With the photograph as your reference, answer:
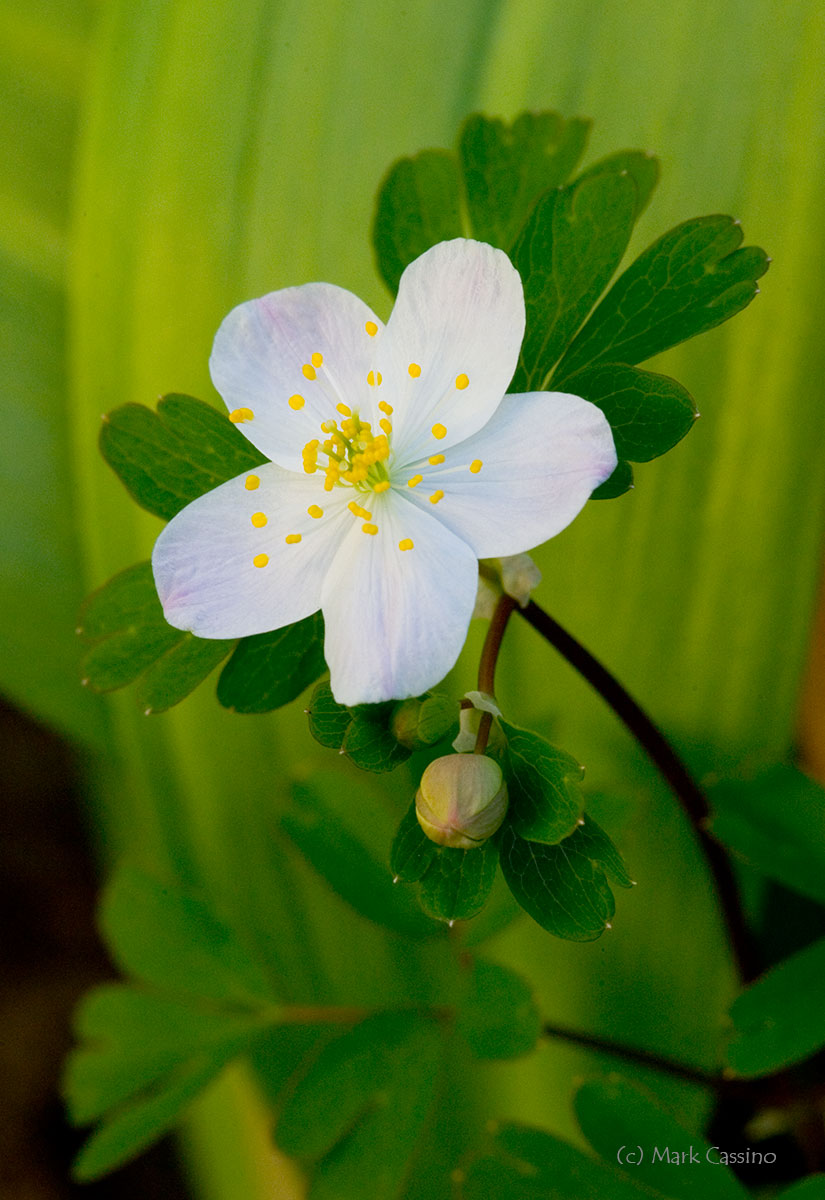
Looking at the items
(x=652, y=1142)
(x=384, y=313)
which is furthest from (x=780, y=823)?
(x=384, y=313)

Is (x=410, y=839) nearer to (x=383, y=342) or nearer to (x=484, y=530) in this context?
(x=484, y=530)

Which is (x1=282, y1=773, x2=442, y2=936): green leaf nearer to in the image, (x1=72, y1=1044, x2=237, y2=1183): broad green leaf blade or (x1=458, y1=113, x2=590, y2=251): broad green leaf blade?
(x1=72, y1=1044, x2=237, y2=1183): broad green leaf blade

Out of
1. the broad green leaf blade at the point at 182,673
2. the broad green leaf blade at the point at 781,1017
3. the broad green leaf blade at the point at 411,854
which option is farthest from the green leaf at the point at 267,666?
the broad green leaf blade at the point at 781,1017

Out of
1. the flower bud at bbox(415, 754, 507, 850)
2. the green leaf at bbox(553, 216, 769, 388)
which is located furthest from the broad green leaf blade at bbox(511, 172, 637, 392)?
the flower bud at bbox(415, 754, 507, 850)

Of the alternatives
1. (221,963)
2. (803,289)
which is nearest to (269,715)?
(221,963)

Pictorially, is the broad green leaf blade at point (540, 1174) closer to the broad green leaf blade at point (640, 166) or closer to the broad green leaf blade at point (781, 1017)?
the broad green leaf blade at point (781, 1017)
